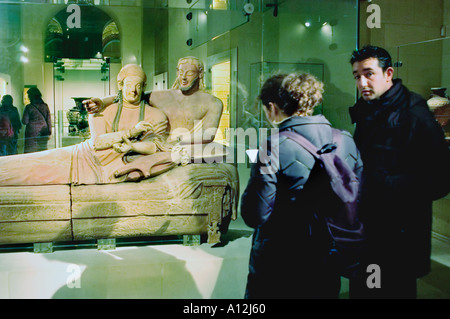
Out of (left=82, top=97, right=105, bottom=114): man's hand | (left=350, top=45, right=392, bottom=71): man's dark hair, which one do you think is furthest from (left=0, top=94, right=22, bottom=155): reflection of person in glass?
(left=350, top=45, right=392, bottom=71): man's dark hair

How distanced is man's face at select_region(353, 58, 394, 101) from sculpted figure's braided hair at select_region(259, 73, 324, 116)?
18.5 inches

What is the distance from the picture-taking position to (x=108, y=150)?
3521 millimetres

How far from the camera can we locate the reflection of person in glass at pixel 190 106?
368cm

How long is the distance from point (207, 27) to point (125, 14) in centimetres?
64

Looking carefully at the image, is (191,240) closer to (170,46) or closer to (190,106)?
(190,106)

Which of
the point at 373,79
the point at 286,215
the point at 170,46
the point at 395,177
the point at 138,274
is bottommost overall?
the point at 138,274

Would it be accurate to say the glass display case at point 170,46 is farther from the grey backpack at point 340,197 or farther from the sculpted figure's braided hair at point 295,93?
the grey backpack at point 340,197

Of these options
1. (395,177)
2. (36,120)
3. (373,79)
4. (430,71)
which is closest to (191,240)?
(36,120)

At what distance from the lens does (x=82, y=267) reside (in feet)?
10.2

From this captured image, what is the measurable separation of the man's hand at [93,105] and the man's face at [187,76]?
0.66 metres

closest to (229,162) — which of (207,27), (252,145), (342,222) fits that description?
(252,145)

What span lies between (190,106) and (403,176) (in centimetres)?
191

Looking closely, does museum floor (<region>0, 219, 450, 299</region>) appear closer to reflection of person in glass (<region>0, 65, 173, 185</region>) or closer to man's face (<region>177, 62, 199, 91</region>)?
reflection of person in glass (<region>0, 65, 173, 185</region>)
